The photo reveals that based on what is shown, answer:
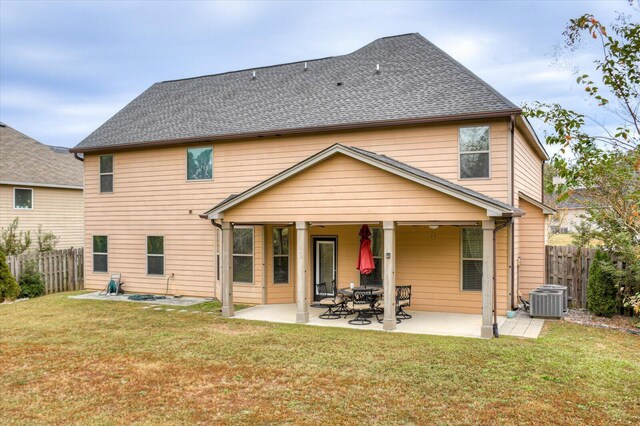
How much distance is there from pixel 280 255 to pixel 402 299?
15.1 ft

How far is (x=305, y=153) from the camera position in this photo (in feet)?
46.8

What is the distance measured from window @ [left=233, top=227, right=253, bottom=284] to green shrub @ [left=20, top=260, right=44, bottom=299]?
24.5ft

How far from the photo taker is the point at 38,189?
74.8 ft

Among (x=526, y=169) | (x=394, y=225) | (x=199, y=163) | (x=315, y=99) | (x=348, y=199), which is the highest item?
(x=315, y=99)

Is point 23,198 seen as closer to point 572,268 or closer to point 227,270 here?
point 227,270

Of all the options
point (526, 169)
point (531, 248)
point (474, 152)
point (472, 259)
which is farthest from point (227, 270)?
point (526, 169)

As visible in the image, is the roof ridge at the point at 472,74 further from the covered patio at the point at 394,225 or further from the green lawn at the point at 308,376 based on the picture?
the green lawn at the point at 308,376

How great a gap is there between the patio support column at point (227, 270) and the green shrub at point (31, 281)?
8.41 m

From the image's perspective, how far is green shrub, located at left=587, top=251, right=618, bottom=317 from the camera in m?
11.7

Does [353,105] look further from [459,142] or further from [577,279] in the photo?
[577,279]

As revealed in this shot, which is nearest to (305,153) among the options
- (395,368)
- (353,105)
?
(353,105)

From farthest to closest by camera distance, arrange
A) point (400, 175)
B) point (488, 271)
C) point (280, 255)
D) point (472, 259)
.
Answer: point (280, 255) < point (472, 259) < point (400, 175) < point (488, 271)

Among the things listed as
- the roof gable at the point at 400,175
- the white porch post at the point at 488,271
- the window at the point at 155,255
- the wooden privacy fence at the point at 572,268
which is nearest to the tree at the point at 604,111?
the roof gable at the point at 400,175

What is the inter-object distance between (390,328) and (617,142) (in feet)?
→ 25.9
